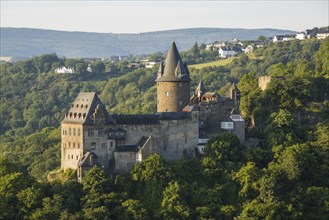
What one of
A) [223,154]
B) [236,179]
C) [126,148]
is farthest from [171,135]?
[236,179]

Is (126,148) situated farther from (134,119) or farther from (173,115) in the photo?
(173,115)

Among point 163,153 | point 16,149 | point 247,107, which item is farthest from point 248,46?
point 163,153

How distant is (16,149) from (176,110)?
132ft

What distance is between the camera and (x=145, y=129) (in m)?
73.8

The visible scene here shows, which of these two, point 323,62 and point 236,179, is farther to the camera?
point 323,62

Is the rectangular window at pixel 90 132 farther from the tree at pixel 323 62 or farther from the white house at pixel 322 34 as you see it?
the white house at pixel 322 34

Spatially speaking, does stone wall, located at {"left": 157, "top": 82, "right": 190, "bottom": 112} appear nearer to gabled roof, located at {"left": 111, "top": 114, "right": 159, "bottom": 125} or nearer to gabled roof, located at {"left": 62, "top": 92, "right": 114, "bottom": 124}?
gabled roof, located at {"left": 111, "top": 114, "right": 159, "bottom": 125}

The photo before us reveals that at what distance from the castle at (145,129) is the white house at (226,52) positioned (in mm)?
86162

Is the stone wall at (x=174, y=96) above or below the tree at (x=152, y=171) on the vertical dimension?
above

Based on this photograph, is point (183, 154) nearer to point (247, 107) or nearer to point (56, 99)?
point (247, 107)

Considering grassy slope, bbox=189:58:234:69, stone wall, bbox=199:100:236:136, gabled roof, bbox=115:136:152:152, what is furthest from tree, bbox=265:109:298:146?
grassy slope, bbox=189:58:234:69

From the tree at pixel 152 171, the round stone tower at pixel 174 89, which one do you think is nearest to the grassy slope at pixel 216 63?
the round stone tower at pixel 174 89

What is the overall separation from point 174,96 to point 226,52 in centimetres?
8918

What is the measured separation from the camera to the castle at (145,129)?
72.4 meters
